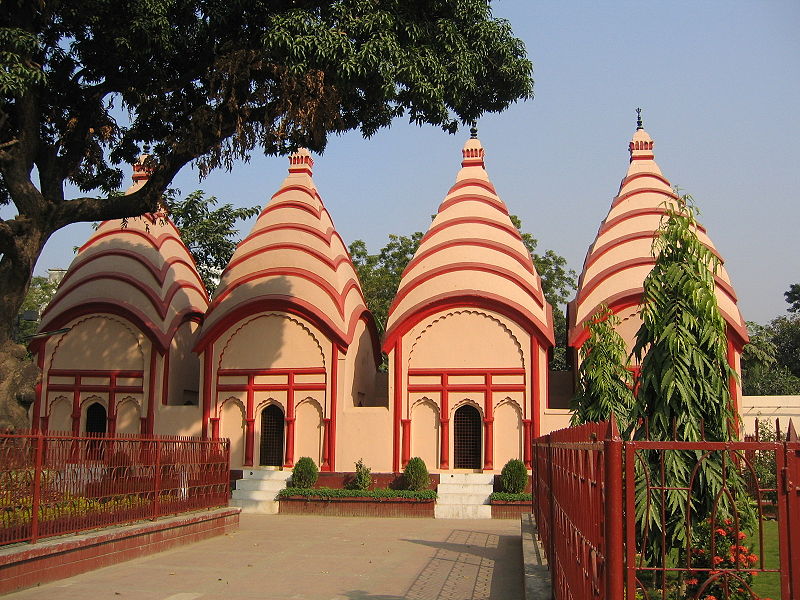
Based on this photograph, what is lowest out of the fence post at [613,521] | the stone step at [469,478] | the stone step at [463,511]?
the stone step at [463,511]

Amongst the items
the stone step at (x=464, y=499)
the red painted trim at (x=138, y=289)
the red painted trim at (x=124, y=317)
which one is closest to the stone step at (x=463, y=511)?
the stone step at (x=464, y=499)

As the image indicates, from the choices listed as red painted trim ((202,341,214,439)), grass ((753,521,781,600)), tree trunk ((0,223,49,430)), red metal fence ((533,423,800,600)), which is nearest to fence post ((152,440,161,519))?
tree trunk ((0,223,49,430))

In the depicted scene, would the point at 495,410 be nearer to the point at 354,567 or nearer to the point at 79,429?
the point at 354,567

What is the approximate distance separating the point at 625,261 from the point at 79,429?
13.9 meters

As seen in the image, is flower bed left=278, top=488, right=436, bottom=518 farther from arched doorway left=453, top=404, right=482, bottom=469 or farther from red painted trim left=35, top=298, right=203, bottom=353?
red painted trim left=35, top=298, right=203, bottom=353

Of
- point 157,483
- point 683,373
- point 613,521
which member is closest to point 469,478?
point 157,483

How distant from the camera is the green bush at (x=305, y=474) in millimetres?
18484

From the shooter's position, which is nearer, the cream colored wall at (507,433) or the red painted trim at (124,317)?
the cream colored wall at (507,433)

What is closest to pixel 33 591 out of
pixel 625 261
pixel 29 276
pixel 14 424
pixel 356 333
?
pixel 14 424

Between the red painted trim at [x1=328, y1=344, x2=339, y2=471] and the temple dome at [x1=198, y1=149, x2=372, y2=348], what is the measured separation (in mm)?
380

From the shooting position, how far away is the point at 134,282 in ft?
70.4

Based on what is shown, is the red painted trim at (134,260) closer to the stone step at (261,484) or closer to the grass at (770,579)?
the stone step at (261,484)

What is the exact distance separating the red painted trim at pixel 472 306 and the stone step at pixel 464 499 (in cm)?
366

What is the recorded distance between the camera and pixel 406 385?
1928cm
